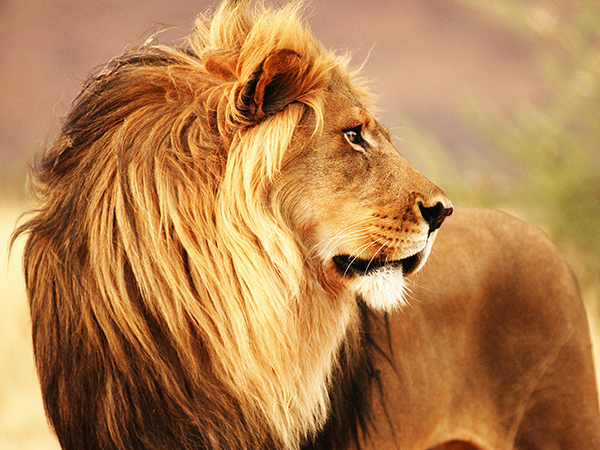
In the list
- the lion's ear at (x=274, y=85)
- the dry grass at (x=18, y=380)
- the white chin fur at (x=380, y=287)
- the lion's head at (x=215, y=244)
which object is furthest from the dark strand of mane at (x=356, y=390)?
the dry grass at (x=18, y=380)

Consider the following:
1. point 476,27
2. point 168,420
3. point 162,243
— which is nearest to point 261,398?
point 168,420

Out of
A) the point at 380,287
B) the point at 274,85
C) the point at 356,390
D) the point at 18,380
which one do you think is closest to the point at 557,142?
the point at 356,390

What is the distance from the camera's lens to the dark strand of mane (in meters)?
2.03

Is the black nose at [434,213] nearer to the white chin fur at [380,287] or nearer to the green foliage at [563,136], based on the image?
the white chin fur at [380,287]

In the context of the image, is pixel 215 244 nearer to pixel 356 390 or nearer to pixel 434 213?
pixel 434 213

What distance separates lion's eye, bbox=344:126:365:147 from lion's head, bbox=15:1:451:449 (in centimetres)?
1

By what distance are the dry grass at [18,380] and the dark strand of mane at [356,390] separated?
2253 millimetres

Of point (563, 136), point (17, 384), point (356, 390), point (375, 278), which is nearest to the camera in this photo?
point (375, 278)

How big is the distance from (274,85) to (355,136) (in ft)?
0.91

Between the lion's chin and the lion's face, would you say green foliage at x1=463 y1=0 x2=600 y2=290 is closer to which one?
the lion's face

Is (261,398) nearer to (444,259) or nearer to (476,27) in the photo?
(444,259)

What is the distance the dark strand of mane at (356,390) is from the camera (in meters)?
2.03

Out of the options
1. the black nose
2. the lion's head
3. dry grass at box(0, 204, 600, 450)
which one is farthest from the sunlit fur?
dry grass at box(0, 204, 600, 450)

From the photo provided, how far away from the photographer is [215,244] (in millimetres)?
1752
